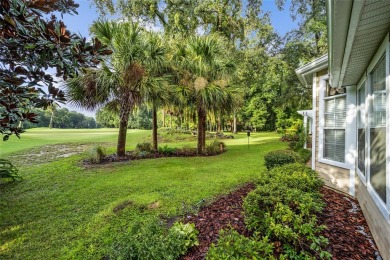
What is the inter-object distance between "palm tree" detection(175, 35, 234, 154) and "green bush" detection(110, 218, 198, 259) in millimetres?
6936

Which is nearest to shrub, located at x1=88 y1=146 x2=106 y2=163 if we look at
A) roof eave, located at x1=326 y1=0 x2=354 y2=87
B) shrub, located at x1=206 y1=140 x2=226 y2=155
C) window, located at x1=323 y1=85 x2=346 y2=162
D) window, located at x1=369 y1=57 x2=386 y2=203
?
shrub, located at x1=206 y1=140 x2=226 y2=155

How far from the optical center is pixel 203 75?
962 cm

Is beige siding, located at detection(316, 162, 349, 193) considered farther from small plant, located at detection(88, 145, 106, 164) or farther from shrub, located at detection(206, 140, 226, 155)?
small plant, located at detection(88, 145, 106, 164)

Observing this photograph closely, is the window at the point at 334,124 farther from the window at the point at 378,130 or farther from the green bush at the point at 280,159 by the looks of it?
the window at the point at 378,130

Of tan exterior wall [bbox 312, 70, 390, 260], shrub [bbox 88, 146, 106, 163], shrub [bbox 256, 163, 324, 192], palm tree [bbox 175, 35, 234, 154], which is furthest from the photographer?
palm tree [bbox 175, 35, 234, 154]

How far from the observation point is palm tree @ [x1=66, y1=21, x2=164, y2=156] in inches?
302

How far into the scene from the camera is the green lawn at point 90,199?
306cm

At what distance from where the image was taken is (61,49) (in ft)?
5.86

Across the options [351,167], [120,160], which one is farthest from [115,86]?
[351,167]

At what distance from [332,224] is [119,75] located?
297 inches

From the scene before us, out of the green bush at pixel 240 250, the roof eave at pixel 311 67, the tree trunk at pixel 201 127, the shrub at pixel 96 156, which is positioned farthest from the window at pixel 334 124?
the shrub at pixel 96 156

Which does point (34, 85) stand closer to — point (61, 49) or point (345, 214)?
point (61, 49)

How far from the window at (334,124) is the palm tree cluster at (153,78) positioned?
4750mm

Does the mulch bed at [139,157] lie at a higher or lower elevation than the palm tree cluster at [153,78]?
lower
